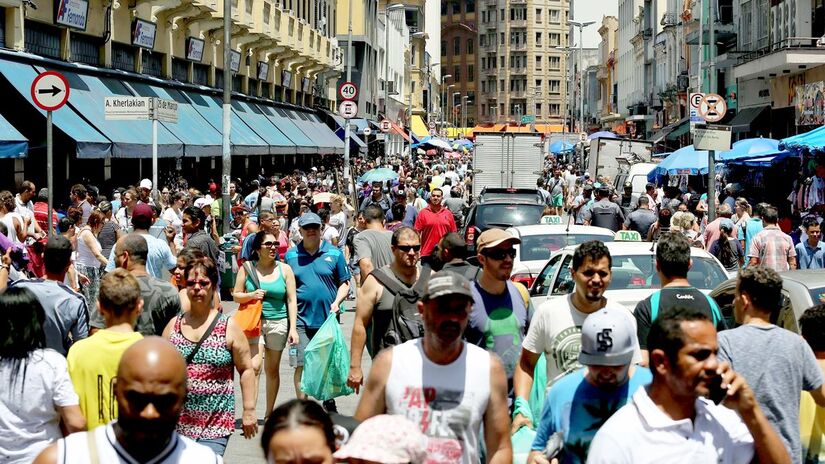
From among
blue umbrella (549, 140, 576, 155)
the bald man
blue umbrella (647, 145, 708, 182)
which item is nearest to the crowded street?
the bald man

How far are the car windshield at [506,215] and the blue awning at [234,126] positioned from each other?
48.6 feet

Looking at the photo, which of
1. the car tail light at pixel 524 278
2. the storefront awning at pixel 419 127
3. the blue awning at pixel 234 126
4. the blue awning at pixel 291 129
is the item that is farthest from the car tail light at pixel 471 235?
the storefront awning at pixel 419 127

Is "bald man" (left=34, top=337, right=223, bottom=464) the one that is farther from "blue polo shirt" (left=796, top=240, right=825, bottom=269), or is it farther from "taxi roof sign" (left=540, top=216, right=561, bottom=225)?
"taxi roof sign" (left=540, top=216, right=561, bottom=225)

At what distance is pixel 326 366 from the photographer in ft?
31.8

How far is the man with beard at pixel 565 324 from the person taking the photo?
6.41 m

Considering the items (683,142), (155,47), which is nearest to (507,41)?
(683,142)

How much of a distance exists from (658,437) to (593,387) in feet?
3.08

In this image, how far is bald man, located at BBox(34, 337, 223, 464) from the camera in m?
3.89

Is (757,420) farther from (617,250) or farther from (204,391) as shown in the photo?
(617,250)

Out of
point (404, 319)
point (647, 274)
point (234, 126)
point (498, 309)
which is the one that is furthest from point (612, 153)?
point (498, 309)

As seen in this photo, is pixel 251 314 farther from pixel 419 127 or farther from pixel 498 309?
pixel 419 127

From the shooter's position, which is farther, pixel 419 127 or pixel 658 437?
pixel 419 127

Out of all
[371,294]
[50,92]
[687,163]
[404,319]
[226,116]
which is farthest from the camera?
[687,163]

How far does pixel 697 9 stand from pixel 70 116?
39876mm
